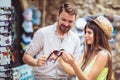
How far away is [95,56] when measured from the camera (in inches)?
72.3

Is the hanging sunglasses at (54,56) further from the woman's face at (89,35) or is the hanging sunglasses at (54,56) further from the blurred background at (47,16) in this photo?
the blurred background at (47,16)

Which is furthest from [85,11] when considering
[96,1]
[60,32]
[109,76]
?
[109,76]

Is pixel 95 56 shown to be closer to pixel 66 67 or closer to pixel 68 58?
pixel 68 58

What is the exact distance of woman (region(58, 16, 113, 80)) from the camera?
179 centimetres

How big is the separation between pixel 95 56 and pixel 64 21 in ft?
0.96

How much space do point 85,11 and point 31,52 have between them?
5.33 ft

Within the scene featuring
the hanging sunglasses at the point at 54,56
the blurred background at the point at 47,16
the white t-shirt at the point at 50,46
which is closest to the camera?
the hanging sunglasses at the point at 54,56

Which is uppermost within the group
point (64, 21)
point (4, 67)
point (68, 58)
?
point (64, 21)

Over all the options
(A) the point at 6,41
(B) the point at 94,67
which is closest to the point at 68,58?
(B) the point at 94,67

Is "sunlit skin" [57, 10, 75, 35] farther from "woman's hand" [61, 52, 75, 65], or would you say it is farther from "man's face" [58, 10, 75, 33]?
"woman's hand" [61, 52, 75, 65]

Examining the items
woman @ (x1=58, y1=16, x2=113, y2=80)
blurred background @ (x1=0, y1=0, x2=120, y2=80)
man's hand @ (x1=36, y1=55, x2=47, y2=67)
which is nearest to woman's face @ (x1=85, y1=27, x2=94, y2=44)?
woman @ (x1=58, y1=16, x2=113, y2=80)

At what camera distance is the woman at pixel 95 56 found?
179cm

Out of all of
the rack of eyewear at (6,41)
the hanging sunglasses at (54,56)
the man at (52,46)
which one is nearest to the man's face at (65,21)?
the man at (52,46)

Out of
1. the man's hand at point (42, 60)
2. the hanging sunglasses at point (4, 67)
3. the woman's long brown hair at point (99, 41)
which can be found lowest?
the hanging sunglasses at point (4, 67)
